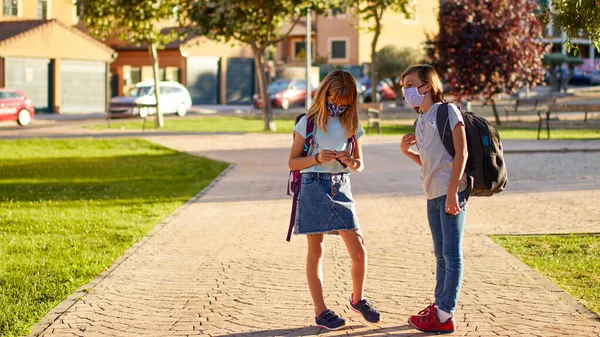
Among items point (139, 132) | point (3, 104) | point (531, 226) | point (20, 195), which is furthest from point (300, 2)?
point (531, 226)

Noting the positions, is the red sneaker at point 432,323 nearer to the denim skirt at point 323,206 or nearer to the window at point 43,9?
the denim skirt at point 323,206

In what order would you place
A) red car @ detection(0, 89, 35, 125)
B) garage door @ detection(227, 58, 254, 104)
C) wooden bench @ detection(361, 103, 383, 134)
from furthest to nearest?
garage door @ detection(227, 58, 254, 104)
red car @ detection(0, 89, 35, 125)
wooden bench @ detection(361, 103, 383, 134)

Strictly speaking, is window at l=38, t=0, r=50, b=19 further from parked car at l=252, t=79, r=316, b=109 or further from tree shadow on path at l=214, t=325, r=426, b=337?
tree shadow on path at l=214, t=325, r=426, b=337

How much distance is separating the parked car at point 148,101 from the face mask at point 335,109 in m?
31.1

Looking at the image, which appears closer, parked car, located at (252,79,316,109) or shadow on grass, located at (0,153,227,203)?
shadow on grass, located at (0,153,227,203)

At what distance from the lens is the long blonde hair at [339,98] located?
6039 mm

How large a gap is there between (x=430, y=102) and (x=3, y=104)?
30.0 meters

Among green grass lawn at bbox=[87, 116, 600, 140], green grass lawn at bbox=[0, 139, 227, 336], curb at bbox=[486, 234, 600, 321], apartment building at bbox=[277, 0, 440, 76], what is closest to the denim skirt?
curb at bbox=[486, 234, 600, 321]

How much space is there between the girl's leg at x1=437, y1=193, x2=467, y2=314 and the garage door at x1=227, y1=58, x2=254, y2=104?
5128 cm

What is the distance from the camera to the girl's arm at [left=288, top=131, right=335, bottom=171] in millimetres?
5966

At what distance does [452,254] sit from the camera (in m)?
6.10

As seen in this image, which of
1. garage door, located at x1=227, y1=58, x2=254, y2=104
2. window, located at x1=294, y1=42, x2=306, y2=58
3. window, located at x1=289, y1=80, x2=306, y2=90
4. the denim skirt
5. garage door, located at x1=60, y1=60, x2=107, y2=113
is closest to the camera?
the denim skirt

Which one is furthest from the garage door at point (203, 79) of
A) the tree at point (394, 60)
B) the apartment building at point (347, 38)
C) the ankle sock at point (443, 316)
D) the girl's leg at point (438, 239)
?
the ankle sock at point (443, 316)

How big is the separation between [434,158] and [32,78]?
3856cm
